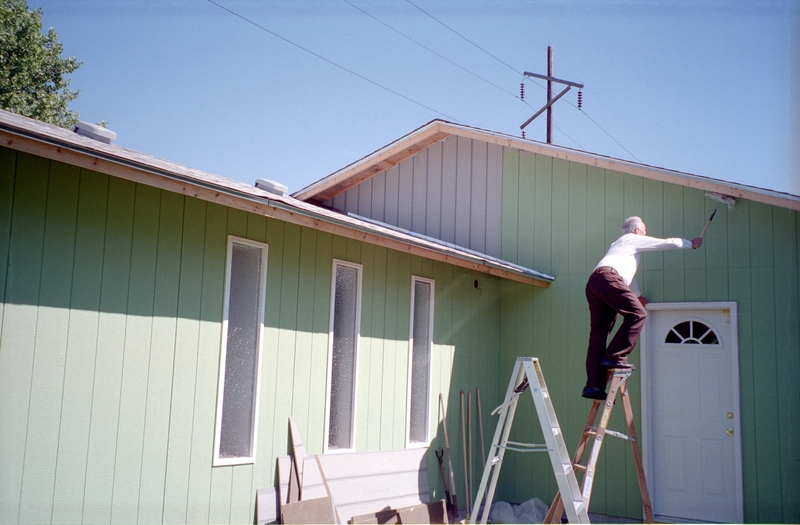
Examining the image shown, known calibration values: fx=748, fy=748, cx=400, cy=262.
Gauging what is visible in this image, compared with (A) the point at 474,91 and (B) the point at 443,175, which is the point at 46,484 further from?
(A) the point at 474,91

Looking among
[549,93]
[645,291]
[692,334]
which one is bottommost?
[692,334]

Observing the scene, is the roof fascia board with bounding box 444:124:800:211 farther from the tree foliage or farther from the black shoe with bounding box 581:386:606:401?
the tree foliage

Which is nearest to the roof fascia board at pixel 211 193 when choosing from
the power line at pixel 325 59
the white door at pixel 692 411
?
the white door at pixel 692 411

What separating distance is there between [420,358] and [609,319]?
2.57 metres

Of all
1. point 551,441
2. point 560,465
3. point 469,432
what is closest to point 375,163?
point 469,432

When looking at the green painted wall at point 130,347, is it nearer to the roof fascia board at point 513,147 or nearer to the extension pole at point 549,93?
the roof fascia board at point 513,147

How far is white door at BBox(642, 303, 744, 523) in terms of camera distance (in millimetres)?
7855

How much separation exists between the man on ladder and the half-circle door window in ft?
7.33

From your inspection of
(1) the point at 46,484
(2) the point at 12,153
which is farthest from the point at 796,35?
(1) the point at 46,484

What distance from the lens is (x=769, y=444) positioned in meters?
7.59

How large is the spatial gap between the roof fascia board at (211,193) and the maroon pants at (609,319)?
5.60 feet

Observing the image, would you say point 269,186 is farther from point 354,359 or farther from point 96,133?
point 354,359

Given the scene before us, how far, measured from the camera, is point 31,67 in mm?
17297

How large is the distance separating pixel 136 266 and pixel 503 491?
5.71 m
